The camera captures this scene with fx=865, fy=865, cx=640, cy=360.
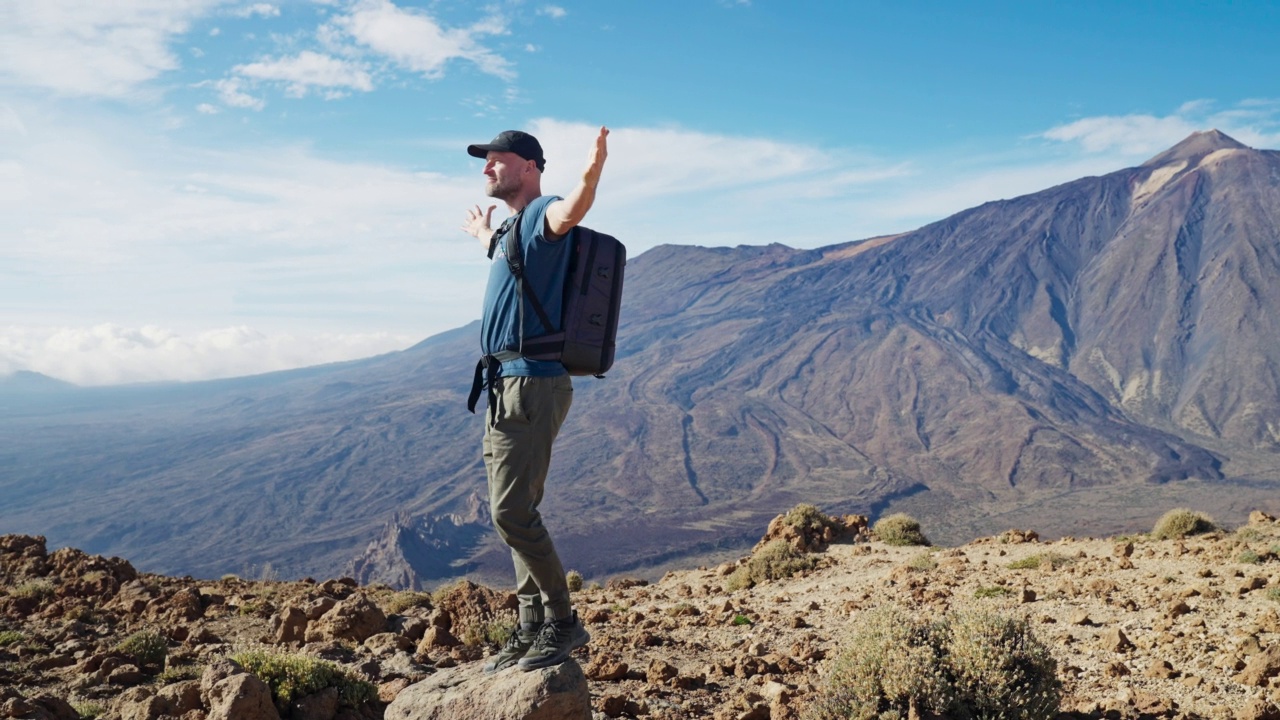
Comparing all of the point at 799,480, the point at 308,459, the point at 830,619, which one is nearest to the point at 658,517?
the point at 799,480

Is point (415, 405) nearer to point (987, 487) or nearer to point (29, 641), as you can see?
point (987, 487)

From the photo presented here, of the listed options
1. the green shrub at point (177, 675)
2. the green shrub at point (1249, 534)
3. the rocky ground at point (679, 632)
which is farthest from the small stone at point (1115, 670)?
the green shrub at point (1249, 534)

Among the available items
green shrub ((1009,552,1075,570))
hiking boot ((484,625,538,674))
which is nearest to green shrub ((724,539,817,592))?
green shrub ((1009,552,1075,570))

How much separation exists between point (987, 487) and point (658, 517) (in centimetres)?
3393

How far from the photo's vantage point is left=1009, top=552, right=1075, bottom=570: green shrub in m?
10.9

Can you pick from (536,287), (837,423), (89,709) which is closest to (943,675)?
(536,287)

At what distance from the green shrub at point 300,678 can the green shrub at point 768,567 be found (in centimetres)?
851

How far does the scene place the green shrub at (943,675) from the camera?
4621mm

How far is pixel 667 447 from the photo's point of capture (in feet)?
356

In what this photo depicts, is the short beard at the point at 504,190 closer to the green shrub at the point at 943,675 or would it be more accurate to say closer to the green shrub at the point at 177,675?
the green shrub at the point at 943,675

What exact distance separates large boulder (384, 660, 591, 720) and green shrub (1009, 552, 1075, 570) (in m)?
8.51

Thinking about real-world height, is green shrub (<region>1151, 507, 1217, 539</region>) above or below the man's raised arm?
below

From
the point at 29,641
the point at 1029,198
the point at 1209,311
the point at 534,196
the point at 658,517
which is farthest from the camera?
the point at 1029,198

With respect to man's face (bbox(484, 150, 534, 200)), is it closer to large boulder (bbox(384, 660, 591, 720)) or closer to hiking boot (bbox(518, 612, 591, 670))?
hiking boot (bbox(518, 612, 591, 670))
